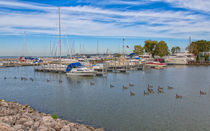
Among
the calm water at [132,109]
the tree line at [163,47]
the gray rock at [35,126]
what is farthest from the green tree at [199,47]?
the gray rock at [35,126]

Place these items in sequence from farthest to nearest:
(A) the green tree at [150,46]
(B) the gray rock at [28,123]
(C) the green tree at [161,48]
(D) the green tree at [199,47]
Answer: (A) the green tree at [150,46]
(C) the green tree at [161,48]
(D) the green tree at [199,47]
(B) the gray rock at [28,123]

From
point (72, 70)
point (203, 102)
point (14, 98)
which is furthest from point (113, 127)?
point (72, 70)

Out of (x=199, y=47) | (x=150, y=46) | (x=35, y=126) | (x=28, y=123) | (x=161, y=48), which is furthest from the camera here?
(x=150, y=46)

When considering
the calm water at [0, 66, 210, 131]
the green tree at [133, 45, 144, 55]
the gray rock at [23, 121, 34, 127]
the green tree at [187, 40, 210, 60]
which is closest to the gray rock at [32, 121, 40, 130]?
the gray rock at [23, 121, 34, 127]

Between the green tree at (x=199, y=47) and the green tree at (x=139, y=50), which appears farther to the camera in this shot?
the green tree at (x=139, y=50)

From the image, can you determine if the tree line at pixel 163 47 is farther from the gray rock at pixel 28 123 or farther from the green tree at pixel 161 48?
the gray rock at pixel 28 123

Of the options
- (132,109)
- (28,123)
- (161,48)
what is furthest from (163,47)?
(28,123)

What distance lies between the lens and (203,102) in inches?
1027

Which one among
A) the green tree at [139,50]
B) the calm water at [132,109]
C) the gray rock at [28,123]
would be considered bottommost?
the calm water at [132,109]

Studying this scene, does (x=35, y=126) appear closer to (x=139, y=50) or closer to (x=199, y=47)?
(x=199, y=47)

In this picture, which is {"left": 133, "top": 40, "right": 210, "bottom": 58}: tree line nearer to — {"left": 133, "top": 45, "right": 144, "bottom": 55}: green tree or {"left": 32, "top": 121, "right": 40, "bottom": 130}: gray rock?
{"left": 133, "top": 45, "right": 144, "bottom": 55}: green tree

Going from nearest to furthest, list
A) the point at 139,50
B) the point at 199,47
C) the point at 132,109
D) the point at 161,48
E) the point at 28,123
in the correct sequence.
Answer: the point at 28,123, the point at 132,109, the point at 199,47, the point at 161,48, the point at 139,50

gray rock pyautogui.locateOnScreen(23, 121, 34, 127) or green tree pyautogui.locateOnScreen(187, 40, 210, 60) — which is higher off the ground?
green tree pyautogui.locateOnScreen(187, 40, 210, 60)

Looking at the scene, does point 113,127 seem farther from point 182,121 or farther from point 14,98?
point 14,98
